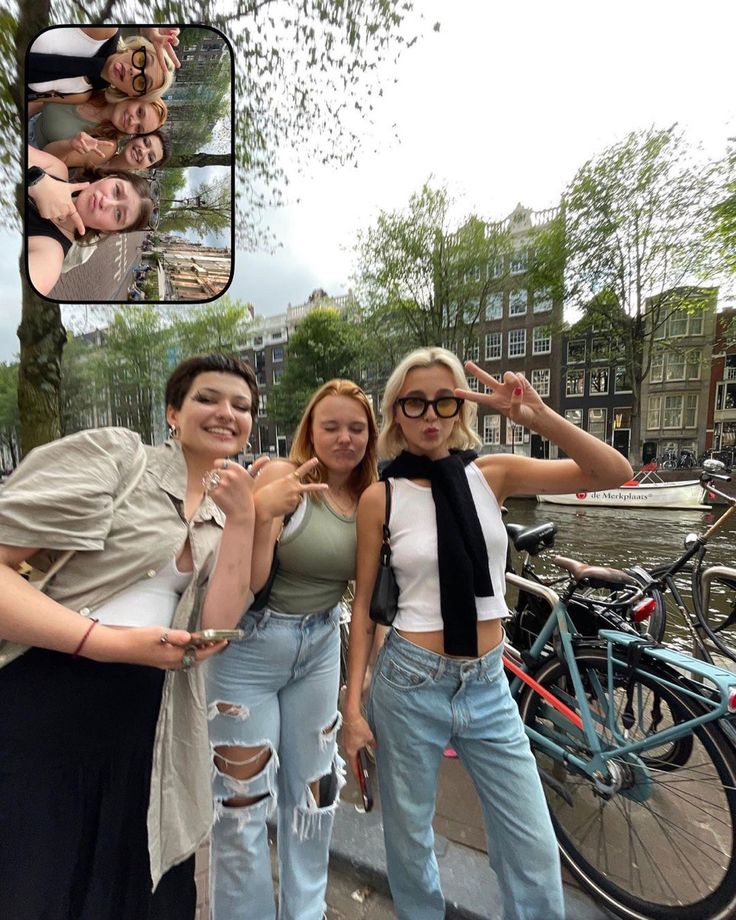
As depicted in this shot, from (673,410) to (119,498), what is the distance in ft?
75.0

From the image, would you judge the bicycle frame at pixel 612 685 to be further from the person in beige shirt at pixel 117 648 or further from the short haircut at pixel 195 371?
the short haircut at pixel 195 371

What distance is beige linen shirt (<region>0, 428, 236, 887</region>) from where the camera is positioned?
2.81ft

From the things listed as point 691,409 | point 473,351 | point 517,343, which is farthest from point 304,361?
point 691,409

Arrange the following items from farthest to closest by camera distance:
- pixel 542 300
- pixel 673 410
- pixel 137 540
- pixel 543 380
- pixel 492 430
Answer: pixel 673 410
pixel 492 430
pixel 543 380
pixel 542 300
pixel 137 540

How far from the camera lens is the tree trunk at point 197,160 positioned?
0.88 m

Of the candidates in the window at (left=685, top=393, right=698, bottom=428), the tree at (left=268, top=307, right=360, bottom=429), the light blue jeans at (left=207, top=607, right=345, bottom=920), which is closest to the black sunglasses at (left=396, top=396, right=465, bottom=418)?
the light blue jeans at (left=207, top=607, right=345, bottom=920)

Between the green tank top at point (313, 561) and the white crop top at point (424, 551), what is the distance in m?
0.19

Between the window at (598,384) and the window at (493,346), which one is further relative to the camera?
the window at (598,384)

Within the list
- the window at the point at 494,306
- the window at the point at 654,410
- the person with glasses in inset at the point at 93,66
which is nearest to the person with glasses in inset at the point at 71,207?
the person with glasses in inset at the point at 93,66

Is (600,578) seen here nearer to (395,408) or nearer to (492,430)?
(395,408)

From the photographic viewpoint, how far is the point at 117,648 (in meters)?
0.85

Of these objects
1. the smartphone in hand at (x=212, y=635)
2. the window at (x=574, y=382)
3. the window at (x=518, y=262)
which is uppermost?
the window at (x=518, y=262)

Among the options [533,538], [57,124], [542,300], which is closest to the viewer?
[57,124]

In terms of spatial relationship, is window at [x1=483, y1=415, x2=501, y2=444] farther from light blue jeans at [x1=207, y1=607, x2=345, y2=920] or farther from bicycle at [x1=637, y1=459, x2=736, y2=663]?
light blue jeans at [x1=207, y1=607, x2=345, y2=920]
